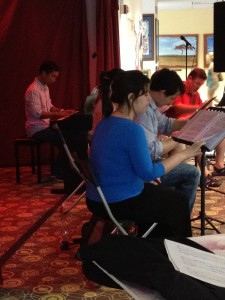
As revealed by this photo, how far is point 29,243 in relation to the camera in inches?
132

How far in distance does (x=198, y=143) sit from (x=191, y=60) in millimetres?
10014

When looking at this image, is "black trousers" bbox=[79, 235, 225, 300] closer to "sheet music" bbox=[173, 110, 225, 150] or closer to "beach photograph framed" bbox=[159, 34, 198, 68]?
"sheet music" bbox=[173, 110, 225, 150]

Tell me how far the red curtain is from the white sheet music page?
15.9 feet

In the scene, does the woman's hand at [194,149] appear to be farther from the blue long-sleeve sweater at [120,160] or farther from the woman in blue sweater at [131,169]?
the blue long-sleeve sweater at [120,160]

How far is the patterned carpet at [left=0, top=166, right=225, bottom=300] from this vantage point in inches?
103

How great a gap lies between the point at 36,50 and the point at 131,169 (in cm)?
398

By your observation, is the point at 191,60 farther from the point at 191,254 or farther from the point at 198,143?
the point at 191,254

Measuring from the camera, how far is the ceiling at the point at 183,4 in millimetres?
10828

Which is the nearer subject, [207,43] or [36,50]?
[36,50]

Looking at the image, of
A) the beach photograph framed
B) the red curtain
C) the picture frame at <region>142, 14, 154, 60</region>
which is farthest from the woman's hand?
the beach photograph framed

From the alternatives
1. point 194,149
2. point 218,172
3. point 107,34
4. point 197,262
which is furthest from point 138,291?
point 107,34

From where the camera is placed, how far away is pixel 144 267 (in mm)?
919

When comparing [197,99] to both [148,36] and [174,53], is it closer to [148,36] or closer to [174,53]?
[148,36]

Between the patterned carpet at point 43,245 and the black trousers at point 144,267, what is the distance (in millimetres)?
1561
